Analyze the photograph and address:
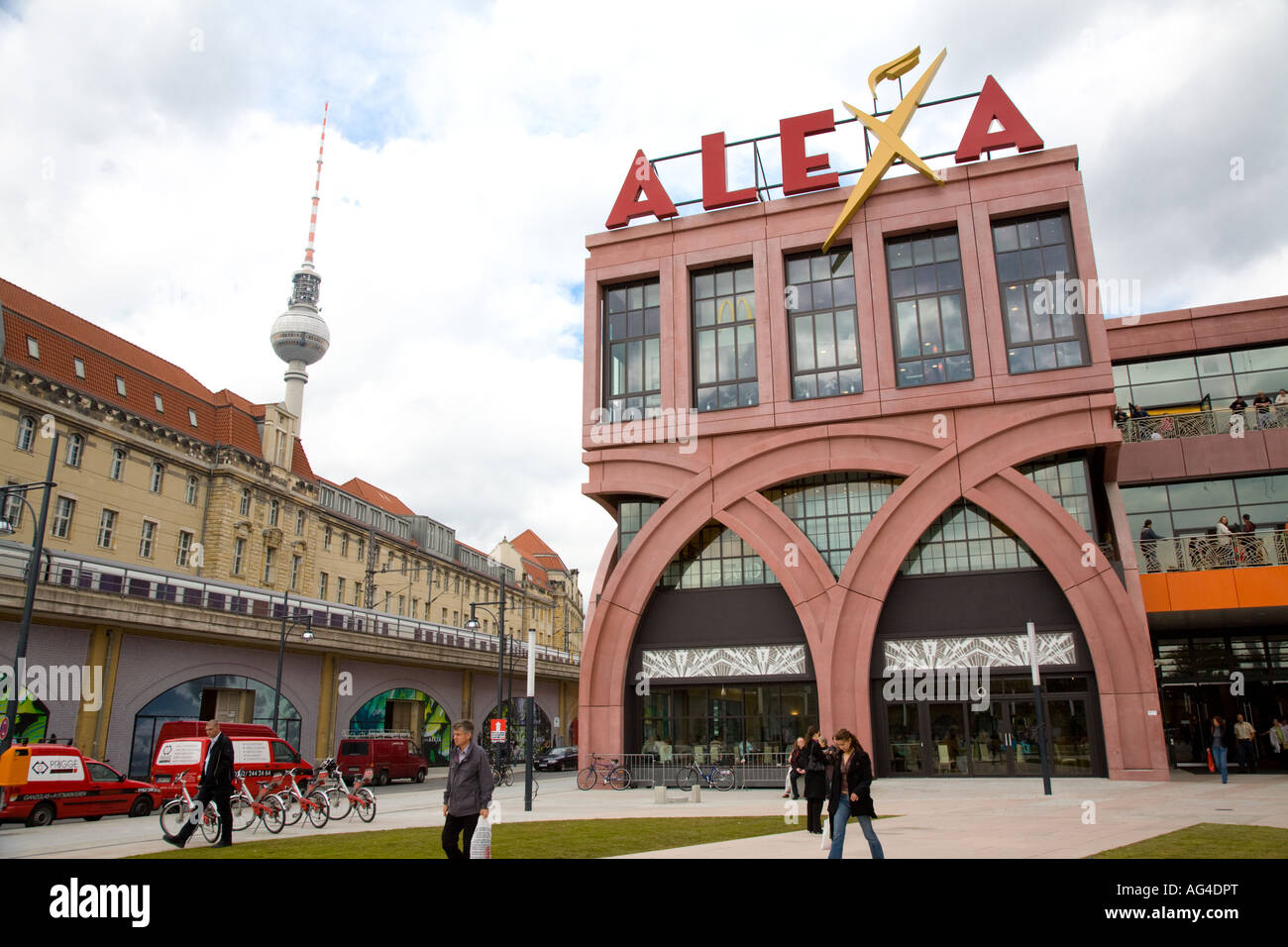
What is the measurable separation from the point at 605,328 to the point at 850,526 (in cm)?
1227

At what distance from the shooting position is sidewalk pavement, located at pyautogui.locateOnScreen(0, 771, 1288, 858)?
12930mm

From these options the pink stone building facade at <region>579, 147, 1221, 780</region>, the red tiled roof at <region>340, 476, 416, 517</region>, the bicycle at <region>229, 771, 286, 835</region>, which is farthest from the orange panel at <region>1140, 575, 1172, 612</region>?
the red tiled roof at <region>340, 476, 416, 517</region>

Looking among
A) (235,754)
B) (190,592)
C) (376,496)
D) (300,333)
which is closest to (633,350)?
(190,592)

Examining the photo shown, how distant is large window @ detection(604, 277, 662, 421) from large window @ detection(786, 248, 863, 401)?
5142mm

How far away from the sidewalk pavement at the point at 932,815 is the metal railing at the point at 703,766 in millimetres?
1084

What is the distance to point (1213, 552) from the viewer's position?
92.1ft

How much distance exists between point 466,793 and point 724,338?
25064 millimetres

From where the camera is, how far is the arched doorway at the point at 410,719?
151 ft

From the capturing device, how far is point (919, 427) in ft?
97.8

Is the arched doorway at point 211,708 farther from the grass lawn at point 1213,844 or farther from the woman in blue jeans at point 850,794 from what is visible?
the grass lawn at point 1213,844

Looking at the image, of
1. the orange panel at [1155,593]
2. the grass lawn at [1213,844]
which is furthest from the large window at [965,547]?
the grass lawn at [1213,844]

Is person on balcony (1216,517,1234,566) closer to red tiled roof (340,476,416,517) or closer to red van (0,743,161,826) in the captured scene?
red van (0,743,161,826)

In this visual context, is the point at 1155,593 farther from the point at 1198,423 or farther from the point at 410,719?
the point at 410,719
